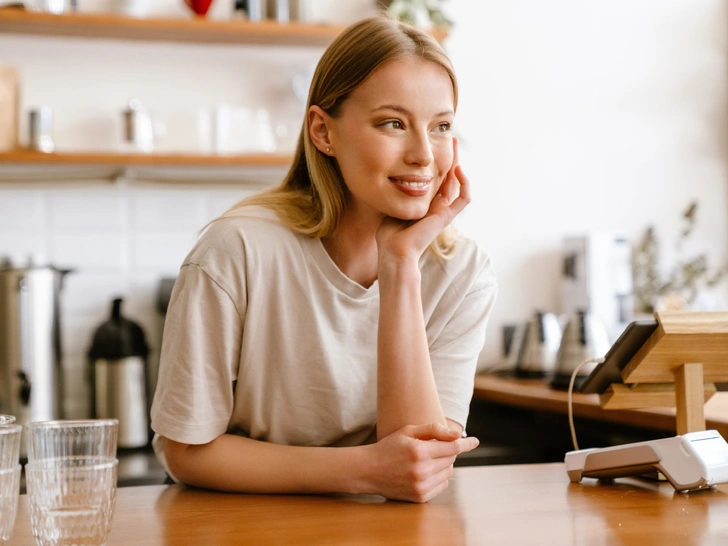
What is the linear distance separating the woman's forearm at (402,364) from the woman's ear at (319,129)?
0.27 meters

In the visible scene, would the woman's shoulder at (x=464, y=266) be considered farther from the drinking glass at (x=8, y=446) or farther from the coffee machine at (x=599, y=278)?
the coffee machine at (x=599, y=278)

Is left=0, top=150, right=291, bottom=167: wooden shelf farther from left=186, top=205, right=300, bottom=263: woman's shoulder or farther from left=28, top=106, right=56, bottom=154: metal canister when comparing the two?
left=186, top=205, right=300, bottom=263: woman's shoulder

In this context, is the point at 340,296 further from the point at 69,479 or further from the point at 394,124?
the point at 69,479

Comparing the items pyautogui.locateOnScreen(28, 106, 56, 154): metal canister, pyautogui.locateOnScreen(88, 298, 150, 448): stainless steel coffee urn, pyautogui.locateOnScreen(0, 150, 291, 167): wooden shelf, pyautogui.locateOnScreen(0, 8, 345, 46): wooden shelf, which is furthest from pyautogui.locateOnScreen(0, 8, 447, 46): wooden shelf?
pyautogui.locateOnScreen(88, 298, 150, 448): stainless steel coffee urn

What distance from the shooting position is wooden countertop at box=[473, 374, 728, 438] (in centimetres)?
164

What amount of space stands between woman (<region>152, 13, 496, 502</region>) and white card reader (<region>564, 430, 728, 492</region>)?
22 centimetres

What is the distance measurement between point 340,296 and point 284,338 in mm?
108

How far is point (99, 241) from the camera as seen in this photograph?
2.61 m

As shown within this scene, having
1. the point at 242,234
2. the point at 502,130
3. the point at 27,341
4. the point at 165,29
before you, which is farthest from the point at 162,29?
the point at 242,234

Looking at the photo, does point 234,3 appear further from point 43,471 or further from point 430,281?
point 43,471

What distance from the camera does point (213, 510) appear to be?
1004 mm

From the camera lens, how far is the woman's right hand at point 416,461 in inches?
40.4

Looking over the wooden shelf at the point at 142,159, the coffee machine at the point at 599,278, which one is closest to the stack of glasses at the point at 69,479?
the wooden shelf at the point at 142,159

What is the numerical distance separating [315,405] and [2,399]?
1245 mm
